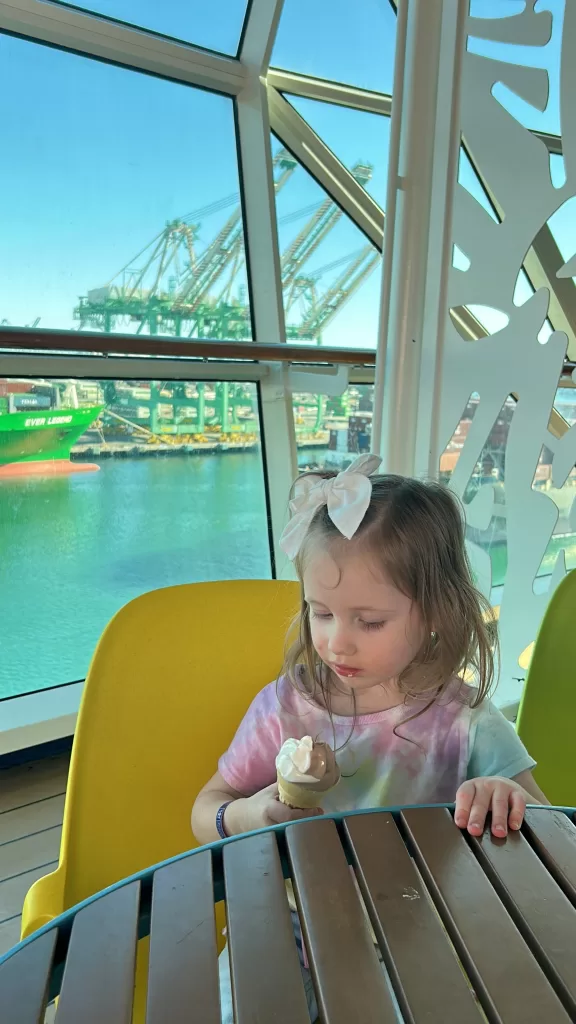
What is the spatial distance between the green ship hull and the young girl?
1721 millimetres

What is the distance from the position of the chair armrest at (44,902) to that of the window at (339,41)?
10.3 ft

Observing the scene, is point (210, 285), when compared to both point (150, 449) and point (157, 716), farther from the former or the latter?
point (157, 716)

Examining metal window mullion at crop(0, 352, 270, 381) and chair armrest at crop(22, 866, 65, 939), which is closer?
chair armrest at crop(22, 866, 65, 939)

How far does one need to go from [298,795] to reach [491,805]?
0.25m

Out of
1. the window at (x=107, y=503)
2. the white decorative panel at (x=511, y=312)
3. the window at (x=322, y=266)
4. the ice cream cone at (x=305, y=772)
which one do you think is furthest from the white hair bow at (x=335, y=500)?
the window at (x=322, y=266)

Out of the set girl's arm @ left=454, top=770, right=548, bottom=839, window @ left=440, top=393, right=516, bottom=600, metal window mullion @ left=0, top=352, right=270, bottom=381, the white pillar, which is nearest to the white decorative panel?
window @ left=440, top=393, right=516, bottom=600

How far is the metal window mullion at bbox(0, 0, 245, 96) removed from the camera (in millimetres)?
2404

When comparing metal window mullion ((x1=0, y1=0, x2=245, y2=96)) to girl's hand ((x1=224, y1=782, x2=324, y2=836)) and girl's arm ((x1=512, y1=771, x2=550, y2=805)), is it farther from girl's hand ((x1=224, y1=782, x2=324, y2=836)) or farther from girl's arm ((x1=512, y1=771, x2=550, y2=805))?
girl's arm ((x1=512, y1=771, x2=550, y2=805))

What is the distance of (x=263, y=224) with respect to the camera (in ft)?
10.0

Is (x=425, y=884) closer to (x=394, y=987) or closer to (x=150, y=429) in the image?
(x=394, y=987)

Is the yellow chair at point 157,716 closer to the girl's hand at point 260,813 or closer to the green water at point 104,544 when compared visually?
the girl's hand at point 260,813

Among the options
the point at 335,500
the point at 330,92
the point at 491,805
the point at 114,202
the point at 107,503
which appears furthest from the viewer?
the point at 330,92

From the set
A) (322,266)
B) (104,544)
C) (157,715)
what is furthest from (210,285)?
(157,715)

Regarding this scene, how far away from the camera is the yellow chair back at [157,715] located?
3.75 ft
